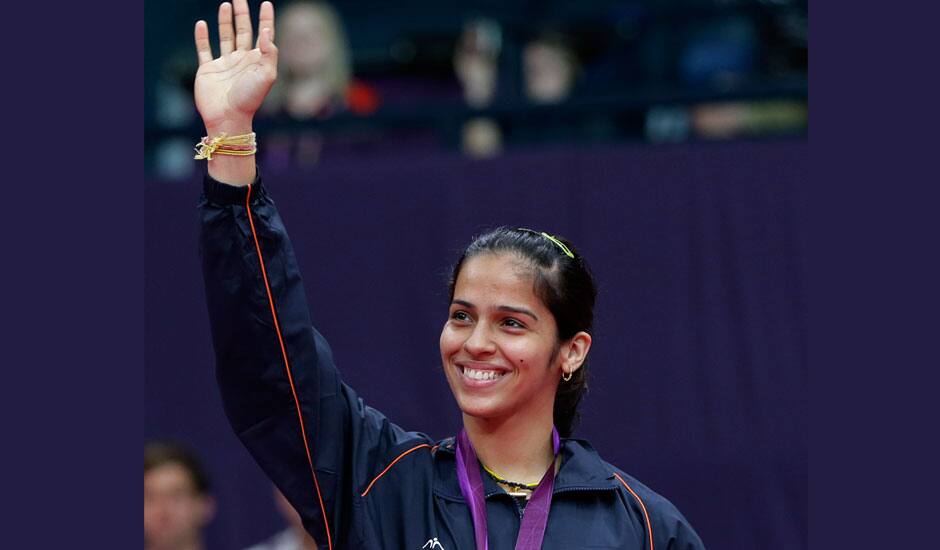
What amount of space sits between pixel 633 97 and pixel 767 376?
1205 mm

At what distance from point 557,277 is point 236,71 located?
2.57ft

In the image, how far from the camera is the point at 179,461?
14.5 ft

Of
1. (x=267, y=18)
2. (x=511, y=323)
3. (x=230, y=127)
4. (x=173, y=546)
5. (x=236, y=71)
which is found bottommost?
(x=173, y=546)

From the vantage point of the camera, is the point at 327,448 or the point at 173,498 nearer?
the point at 327,448

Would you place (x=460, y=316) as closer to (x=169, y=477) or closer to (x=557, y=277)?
(x=557, y=277)

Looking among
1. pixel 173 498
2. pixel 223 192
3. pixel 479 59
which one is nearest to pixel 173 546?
pixel 173 498

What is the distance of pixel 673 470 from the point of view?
193 inches

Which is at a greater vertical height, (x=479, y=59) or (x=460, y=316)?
(x=479, y=59)

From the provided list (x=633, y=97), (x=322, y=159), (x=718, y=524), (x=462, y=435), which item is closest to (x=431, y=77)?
(x=322, y=159)

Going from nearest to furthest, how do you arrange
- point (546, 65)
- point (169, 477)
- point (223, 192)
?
point (223, 192) < point (169, 477) < point (546, 65)

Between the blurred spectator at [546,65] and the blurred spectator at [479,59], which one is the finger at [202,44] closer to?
the blurred spectator at [479,59]

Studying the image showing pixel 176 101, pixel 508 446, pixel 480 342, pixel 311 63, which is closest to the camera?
pixel 480 342

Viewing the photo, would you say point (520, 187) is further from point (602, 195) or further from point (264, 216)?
point (264, 216)

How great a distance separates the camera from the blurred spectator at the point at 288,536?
15.0 ft
